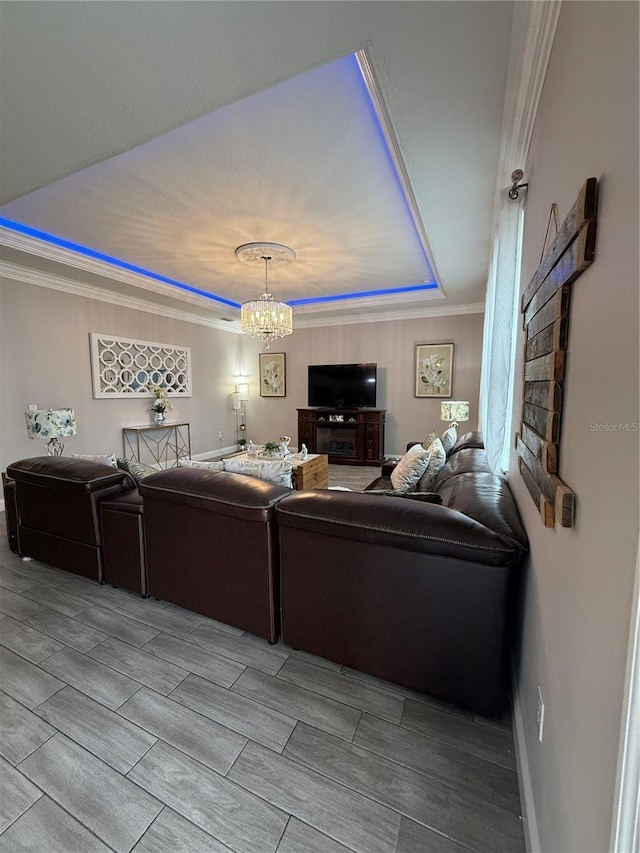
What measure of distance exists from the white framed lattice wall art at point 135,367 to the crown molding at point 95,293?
50 cm

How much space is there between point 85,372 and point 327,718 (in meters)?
4.90

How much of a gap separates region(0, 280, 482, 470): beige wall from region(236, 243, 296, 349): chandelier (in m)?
2.19

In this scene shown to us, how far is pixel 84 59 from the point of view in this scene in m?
1.54

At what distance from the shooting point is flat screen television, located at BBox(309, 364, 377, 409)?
20.6 ft

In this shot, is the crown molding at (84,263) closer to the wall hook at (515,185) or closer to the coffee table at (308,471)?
the coffee table at (308,471)

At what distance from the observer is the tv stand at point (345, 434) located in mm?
6180

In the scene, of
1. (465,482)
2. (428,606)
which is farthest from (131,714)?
(465,482)

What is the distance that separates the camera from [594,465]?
717 mm

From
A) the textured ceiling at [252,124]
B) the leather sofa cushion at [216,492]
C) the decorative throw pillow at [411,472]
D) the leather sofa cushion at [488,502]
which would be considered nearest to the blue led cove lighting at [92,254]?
the textured ceiling at [252,124]

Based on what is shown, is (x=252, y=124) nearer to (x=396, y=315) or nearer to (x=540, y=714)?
(x=540, y=714)

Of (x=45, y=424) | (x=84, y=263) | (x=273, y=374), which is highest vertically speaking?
(x=84, y=263)

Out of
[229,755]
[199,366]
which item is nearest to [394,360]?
[199,366]

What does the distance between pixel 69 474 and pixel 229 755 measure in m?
1.88

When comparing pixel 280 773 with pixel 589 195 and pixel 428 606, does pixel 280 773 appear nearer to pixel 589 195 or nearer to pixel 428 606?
pixel 428 606
